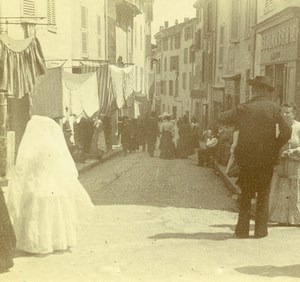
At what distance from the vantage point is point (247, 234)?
7129mm

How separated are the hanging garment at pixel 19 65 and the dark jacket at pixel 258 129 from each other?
5.94 metres

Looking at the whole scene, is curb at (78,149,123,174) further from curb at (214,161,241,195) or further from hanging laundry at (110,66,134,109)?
curb at (214,161,241,195)

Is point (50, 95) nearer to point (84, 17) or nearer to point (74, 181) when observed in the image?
point (74, 181)

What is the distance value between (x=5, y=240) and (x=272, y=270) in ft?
7.88

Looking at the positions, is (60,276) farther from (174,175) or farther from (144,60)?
(144,60)

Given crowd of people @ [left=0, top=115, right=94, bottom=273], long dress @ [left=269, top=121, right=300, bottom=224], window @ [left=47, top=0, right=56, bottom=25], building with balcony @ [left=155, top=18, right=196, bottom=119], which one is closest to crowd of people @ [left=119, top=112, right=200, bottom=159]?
window @ [left=47, top=0, right=56, bottom=25]

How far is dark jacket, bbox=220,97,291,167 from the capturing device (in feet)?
23.0

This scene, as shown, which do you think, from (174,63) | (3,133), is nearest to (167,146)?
(3,133)

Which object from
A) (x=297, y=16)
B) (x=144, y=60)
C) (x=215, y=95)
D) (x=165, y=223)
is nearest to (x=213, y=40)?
(x=215, y=95)

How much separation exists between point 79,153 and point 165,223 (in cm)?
954

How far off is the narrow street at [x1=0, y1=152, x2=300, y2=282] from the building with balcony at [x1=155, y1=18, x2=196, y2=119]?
33522 mm

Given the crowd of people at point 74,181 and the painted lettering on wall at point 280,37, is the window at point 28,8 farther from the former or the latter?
the crowd of people at point 74,181

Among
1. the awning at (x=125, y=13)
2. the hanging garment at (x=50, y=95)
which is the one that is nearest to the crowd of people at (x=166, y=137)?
the awning at (x=125, y=13)

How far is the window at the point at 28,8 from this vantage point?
14.1 m
